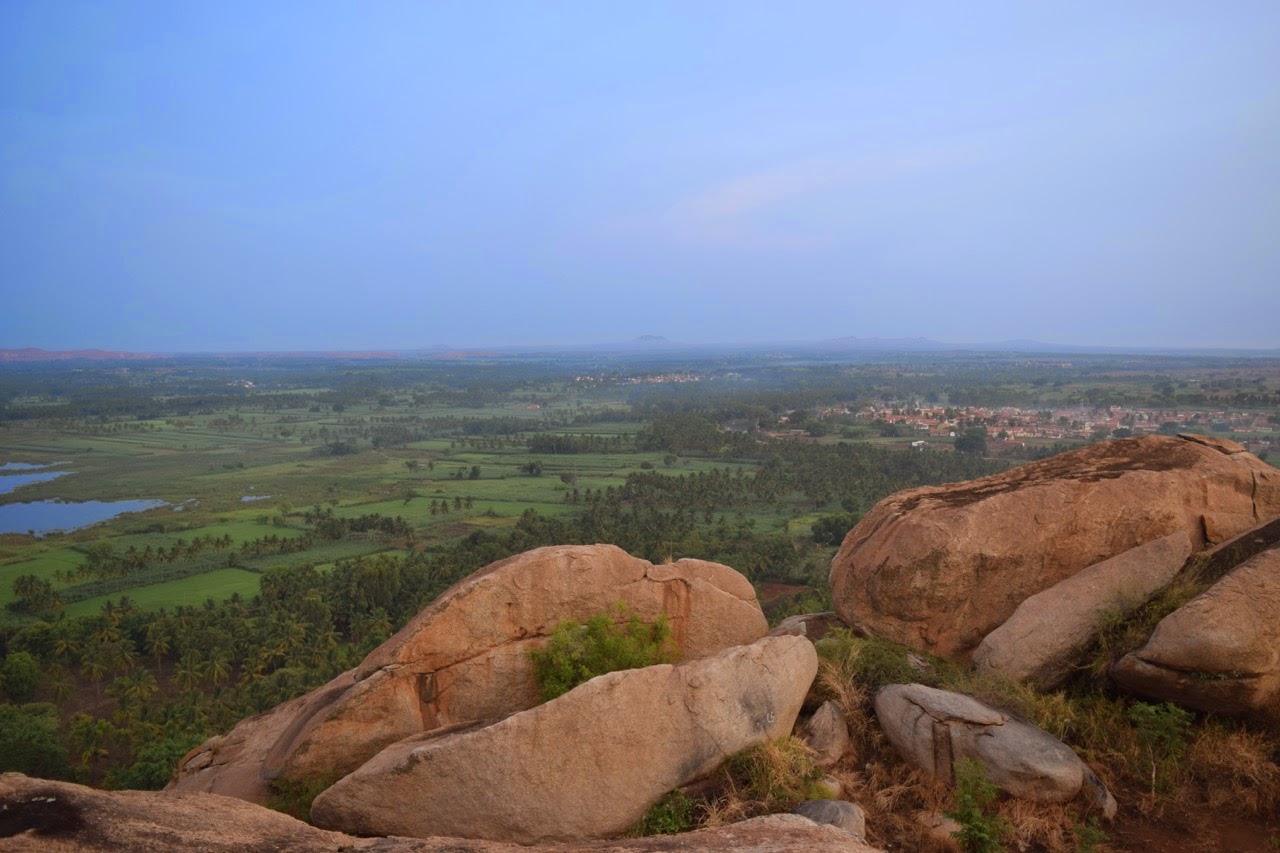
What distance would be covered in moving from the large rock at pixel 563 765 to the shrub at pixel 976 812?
2290mm

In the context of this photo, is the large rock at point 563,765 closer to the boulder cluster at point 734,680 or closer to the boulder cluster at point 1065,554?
the boulder cluster at point 734,680

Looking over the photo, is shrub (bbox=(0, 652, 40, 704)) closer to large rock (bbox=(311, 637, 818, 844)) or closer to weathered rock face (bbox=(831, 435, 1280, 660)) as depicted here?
large rock (bbox=(311, 637, 818, 844))

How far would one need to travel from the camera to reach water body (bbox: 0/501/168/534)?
70.9m

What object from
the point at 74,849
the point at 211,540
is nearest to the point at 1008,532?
the point at 74,849

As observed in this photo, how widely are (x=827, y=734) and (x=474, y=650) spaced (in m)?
5.28

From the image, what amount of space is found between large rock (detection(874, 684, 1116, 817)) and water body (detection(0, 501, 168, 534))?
85556mm

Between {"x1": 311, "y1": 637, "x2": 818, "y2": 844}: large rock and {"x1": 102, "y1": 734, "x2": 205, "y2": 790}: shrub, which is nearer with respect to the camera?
{"x1": 311, "y1": 637, "x2": 818, "y2": 844}: large rock

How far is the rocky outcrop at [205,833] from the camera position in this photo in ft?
18.2

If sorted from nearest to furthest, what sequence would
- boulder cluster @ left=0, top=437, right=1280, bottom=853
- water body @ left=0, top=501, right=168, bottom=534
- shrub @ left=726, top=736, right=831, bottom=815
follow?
1. boulder cluster @ left=0, top=437, right=1280, bottom=853
2. shrub @ left=726, top=736, right=831, bottom=815
3. water body @ left=0, top=501, right=168, bottom=534

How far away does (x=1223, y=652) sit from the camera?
8.55 m

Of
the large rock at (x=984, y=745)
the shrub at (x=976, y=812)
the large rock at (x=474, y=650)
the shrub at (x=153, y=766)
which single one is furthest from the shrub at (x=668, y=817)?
the shrub at (x=153, y=766)

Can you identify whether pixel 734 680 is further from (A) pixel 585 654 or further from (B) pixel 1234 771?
(B) pixel 1234 771

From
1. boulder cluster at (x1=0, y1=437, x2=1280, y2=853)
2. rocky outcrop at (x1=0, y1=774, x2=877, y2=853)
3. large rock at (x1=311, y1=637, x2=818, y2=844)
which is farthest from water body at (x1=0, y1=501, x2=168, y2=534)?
rocky outcrop at (x1=0, y1=774, x2=877, y2=853)

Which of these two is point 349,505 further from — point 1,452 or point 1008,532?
point 1008,532
